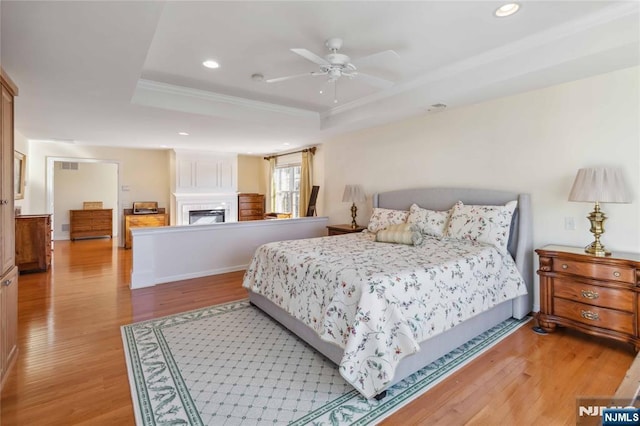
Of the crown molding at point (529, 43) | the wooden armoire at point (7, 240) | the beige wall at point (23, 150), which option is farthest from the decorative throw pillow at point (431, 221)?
the beige wall at point (23, 150)

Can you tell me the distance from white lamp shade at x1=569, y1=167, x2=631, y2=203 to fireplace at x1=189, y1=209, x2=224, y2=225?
726cm

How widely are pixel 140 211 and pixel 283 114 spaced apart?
493 cm

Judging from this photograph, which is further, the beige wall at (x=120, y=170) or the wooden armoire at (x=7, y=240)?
the beige wall at (x=120, y=170)

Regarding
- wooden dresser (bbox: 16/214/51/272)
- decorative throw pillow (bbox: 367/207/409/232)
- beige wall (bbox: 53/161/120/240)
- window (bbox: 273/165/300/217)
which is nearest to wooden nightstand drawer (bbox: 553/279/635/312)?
decorative throw pillow (bbox: 367/207/409/232)

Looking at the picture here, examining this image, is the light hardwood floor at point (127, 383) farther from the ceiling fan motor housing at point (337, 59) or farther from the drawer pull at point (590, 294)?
the ceiling fan motor housing at point (337, 59)

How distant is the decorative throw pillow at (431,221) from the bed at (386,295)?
7.2 inches

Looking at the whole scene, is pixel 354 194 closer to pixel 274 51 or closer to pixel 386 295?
pixel 274 51

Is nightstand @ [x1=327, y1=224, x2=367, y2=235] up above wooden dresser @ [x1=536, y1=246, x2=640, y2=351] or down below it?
above

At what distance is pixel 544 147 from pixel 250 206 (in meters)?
6.86

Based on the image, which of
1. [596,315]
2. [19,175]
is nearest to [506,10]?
[596,315]

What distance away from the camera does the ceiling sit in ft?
6.77

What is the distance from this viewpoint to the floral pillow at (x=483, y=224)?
3.09 m

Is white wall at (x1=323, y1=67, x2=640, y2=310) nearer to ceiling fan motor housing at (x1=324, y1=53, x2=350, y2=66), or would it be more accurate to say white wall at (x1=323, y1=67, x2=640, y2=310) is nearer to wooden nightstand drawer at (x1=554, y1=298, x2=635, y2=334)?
wooden nightstand drawer at (x1=554, y1=298, x2=635, y2=334)

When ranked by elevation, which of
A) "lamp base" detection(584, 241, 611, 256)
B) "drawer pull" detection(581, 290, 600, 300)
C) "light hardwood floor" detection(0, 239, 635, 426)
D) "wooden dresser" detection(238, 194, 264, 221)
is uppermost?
"wooden dresser" detection(238, 194, 264, 221)
